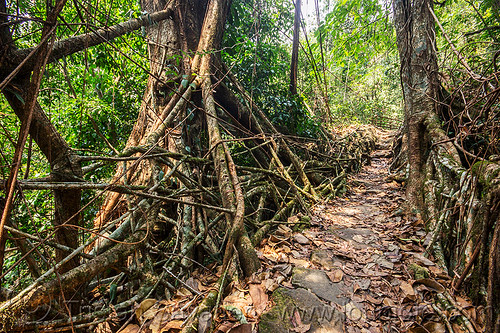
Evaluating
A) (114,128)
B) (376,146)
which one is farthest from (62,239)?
(376,146)

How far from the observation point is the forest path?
160 cm

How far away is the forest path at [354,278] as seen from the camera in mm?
1597

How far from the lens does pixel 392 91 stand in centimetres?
1513

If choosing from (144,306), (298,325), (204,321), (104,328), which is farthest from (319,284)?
(104,328)

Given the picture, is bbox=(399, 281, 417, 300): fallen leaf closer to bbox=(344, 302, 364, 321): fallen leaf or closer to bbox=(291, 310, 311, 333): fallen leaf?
bbox=(344, 302, 364, 321): fallen leaf

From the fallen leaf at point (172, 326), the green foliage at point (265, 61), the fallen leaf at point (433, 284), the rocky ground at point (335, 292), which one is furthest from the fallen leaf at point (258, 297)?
the green foliage at point (265, 61)

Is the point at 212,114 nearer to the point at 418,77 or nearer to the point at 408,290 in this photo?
the point at 408,290

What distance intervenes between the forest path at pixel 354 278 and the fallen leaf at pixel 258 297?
0.19 feet

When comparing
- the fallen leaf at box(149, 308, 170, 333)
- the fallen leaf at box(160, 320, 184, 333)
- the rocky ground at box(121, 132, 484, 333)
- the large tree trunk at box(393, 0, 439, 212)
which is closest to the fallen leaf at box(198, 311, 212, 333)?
the rocky ground at box(121, 132, 484, 333)

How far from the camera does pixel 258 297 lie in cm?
180

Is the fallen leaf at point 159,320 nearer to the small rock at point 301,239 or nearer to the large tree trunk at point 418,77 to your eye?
the small rock at point 301,239

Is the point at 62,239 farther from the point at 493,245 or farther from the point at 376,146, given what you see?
the point at 376,146

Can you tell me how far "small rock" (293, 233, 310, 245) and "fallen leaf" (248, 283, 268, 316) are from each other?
3.18ft

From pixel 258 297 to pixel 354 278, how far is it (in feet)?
3.08
